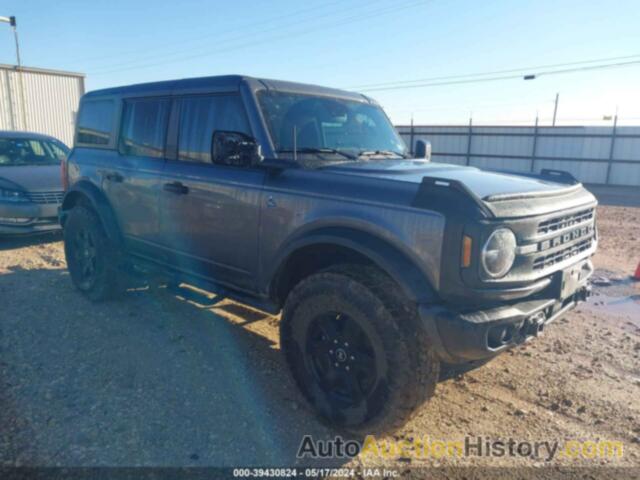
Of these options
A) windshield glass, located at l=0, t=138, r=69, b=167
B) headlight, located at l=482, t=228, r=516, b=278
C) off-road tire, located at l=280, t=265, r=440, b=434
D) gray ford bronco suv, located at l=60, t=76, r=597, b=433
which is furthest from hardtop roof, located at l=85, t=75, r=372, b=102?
windshield glass, located at l=0, t=138, r=69, b=167

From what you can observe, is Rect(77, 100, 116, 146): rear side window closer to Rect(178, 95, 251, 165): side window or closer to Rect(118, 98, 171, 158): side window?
Rect(118, 98, 171, 158): side window

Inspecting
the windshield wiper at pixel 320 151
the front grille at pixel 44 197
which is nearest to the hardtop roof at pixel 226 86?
the windshield wiper at pixel 320 151

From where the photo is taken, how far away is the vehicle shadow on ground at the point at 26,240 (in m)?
7.84

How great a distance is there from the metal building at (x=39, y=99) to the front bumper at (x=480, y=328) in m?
18.8

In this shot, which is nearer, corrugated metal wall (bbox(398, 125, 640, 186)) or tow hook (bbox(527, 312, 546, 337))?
tow hook (bbox(527, 312, 546, 337))

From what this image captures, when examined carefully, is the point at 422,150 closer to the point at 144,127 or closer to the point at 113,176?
the point at 144,127

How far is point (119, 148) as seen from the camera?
480 centimetres

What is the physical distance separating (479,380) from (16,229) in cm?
713

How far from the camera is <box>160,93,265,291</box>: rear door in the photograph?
3.54 meters

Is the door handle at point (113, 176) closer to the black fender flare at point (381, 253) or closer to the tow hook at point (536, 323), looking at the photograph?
the black fender flare at point (381, 253)

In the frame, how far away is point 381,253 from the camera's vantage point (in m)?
2.77

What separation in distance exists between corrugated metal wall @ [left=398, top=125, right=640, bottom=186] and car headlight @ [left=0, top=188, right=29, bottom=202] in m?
14.1

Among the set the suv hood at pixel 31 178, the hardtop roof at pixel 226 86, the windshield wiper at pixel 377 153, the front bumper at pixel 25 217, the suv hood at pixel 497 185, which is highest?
the hardtop roof at pixel 226 86

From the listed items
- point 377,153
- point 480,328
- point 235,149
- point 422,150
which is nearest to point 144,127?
point 235,149
